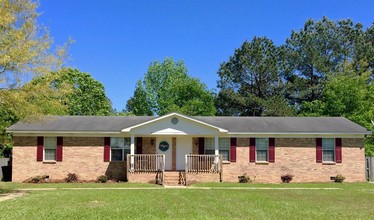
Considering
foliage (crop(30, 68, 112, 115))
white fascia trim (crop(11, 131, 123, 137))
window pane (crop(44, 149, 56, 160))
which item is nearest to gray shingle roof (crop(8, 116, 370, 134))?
white fascia trim (crop(11, 131, 123, 137))

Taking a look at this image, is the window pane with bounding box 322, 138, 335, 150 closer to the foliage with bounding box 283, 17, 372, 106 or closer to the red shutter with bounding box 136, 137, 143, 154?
the red shutter with bounding box 136, 137, 143, 154

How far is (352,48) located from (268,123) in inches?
904

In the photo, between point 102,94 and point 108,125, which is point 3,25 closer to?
point 108,125

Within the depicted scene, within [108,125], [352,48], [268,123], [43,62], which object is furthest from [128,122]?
[352,48]

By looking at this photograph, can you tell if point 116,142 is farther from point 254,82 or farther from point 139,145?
point 254,82

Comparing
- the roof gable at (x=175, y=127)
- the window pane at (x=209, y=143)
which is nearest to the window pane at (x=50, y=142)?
the roof gable at (x=175, y=127)

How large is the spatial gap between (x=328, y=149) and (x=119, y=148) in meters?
12.2

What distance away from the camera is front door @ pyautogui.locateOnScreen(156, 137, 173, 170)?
2541 cm

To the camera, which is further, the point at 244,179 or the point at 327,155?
the point at 327,155

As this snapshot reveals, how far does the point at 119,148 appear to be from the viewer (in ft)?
82.4

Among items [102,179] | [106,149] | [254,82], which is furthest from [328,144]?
[254,82]

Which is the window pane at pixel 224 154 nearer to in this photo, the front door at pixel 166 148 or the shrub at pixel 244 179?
the shrub at pixel 244 179

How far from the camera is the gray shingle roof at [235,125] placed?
24781 millimetres

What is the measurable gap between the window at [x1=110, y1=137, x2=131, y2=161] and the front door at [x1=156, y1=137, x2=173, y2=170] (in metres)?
1.75
